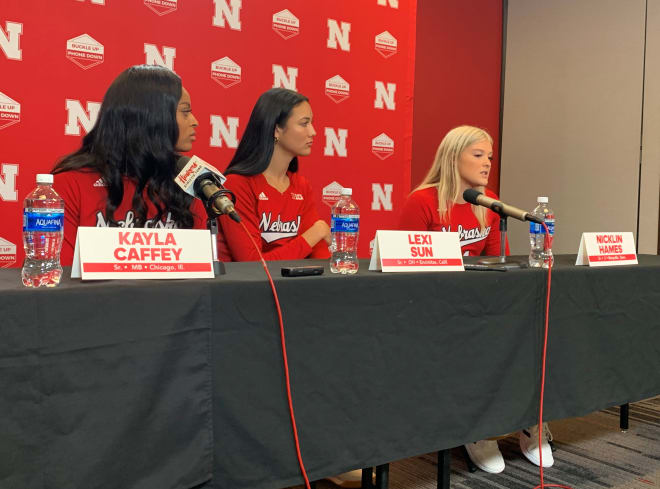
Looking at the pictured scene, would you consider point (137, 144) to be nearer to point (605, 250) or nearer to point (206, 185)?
point (206, 185)

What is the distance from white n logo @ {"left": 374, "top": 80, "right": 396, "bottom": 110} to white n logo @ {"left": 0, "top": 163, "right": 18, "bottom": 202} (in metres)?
1.91

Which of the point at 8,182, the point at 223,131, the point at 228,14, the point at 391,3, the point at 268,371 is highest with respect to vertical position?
the point at 391,3

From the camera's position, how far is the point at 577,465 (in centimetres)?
200

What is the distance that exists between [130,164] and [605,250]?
140 centimetres

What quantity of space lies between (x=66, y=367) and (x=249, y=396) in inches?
12.7

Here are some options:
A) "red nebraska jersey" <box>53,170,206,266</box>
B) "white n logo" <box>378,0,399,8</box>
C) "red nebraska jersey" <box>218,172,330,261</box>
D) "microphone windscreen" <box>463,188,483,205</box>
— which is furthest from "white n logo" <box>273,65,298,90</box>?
"microphone windscreen" <box>463,188,483,205</box>

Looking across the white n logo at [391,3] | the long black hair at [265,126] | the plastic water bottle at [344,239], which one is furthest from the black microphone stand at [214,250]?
the white n logo at [391,3]

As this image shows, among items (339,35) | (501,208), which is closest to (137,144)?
(501,208)

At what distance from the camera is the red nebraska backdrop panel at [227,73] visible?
259 cm

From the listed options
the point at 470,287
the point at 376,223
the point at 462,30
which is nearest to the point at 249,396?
the point at 470,287

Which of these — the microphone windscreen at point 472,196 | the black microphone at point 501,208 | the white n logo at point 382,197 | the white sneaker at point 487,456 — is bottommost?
the white sneaker at point 487,456

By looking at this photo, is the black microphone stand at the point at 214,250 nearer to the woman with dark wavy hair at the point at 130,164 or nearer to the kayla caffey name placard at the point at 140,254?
the kayla caffey name placard at the point at 140,254

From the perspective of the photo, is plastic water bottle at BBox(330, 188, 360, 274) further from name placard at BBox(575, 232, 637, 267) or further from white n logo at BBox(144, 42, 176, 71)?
→ white n logo at BBox(144, 42, 176, 71)

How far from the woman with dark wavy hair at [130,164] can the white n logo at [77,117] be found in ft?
3.29
